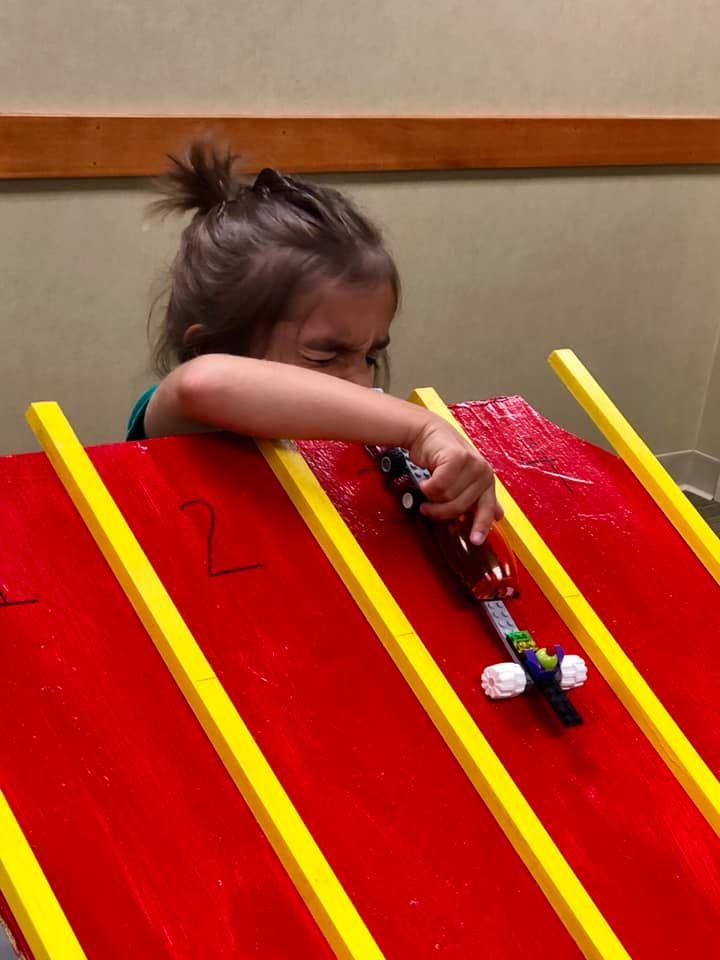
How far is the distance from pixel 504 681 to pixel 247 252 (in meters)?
0.56

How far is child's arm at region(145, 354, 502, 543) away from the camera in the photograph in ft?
3.43

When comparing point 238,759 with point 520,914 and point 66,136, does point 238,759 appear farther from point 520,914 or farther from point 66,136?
point 66,136

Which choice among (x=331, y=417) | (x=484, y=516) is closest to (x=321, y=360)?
(x=331, y=417)

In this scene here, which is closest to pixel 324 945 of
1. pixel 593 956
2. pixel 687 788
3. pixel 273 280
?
pixel 593 956

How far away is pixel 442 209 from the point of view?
260 centimetres

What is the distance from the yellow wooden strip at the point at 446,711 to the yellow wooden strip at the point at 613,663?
0.52ft

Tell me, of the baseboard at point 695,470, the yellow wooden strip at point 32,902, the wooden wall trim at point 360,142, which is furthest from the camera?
the baseboard at point 695,470

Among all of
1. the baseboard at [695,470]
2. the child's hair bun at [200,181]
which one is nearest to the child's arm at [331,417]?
the child's hair bun at [200,181]

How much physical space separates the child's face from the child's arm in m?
0.11

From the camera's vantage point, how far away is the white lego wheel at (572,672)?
98cm

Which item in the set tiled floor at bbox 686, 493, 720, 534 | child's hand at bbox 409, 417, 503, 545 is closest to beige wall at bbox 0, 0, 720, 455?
tiled floor at bbox 686, 493, 720, 534

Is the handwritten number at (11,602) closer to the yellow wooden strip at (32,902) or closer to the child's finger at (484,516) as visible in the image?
the yellow wooden strip at (32,902)

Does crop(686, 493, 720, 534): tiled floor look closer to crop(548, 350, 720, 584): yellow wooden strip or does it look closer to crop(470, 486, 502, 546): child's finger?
crop(548, 350, 720, 584): yellow wooden strip

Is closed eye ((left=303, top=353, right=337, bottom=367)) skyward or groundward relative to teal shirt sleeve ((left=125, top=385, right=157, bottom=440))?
skyward
